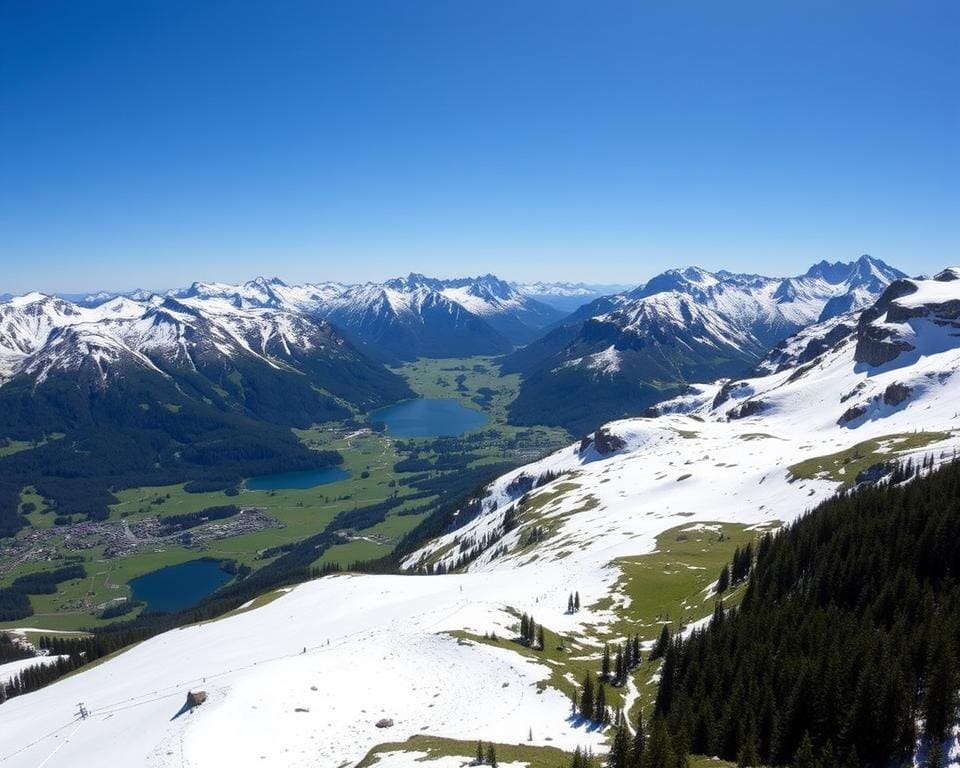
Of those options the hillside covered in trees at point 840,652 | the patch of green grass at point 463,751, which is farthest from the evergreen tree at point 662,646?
the patch of green grass at point 463,751

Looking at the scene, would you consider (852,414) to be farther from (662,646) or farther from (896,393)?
(662,646)

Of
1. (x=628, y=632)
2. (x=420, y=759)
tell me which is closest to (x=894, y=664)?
(x=420, y=759)

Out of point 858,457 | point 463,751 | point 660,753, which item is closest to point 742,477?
point 858,457

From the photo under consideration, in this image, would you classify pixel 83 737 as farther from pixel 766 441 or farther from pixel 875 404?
pixel 875 404

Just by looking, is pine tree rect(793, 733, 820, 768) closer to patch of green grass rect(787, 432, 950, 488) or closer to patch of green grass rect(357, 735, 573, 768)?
patch of green grass rect(357, 735, 573, 768)

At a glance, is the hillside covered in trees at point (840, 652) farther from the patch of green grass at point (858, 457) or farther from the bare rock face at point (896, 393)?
the bare rock face at point (896, 393)
